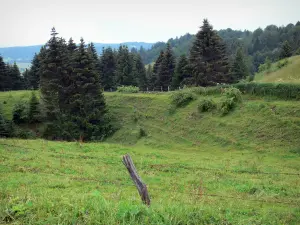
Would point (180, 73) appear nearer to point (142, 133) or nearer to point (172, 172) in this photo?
point (142, 133)

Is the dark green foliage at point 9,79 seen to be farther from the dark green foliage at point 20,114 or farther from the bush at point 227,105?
the bush at point 227,105

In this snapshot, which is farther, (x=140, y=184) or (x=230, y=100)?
(x=230, y=100)

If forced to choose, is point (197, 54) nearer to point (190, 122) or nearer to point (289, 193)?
point (190, 122)

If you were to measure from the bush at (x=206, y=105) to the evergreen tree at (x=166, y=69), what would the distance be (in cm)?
2927

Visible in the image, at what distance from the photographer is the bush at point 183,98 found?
43969mm

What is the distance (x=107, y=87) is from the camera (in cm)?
7100

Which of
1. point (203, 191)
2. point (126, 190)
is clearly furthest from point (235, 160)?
point (126, 190)

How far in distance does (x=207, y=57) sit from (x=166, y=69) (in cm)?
1721

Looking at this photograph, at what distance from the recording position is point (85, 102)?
45.1 m

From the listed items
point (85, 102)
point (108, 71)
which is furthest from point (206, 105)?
point (108, 71)

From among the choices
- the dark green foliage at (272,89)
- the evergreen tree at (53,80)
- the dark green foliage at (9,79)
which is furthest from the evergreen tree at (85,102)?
the dark green foliage at (9,79)

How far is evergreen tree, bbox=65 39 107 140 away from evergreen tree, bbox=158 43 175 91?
24.9m

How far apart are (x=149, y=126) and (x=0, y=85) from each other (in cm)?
4663

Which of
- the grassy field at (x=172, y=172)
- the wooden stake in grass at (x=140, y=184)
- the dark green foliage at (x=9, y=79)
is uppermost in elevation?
the dark green foliage at (x=9, y=79)
